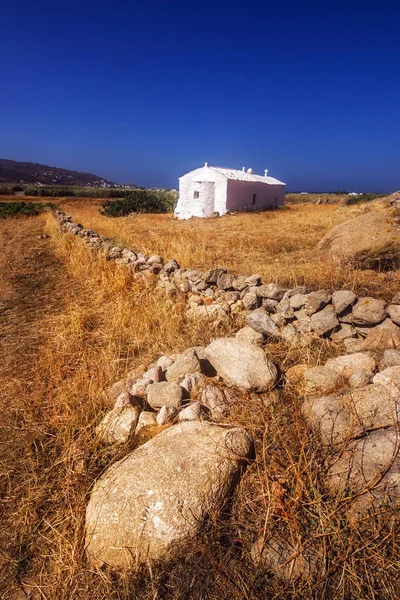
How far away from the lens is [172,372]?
10.6 feet

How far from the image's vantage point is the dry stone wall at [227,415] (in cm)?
189

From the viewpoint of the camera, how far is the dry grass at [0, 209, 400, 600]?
5.39ft

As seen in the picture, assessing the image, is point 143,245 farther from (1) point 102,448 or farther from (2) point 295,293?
(1) point 102,448

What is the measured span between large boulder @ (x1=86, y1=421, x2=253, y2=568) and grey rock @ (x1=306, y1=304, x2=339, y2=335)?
1872mm

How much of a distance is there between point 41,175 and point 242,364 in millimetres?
116518

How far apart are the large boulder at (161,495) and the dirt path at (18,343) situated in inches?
21.4

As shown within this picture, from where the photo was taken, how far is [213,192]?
23469 millimetres

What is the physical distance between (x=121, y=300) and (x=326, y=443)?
13.8ft

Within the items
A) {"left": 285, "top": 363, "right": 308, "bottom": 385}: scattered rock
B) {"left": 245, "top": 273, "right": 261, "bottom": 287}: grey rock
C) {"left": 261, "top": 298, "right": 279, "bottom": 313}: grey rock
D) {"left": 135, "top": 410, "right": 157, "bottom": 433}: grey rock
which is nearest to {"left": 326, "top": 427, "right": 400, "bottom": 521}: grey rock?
{"left": 285, "top": 363, "right": 308, "bottom": 385}: scattered rock

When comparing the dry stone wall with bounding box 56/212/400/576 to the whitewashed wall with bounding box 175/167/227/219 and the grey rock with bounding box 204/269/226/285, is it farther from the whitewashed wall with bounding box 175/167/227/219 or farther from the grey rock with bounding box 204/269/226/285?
the whitewashed wall with bounding box 175/167/227/219

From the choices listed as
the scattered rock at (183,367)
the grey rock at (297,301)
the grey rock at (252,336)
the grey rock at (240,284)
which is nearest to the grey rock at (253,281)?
the grey rock at (240,284)

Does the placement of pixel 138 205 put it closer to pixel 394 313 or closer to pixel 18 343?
pixel 18 343

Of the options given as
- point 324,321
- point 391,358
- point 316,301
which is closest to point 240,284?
point 316,301

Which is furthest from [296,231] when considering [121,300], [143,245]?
[121,300]
